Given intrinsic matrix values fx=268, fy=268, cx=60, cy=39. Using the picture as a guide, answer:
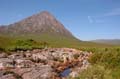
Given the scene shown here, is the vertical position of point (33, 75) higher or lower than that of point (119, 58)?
lower

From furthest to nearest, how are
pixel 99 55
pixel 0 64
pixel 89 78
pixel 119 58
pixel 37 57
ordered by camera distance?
pixel 37 57, pixel 0 64, pixel 99 55, pixel 119 58, pixel 89 78

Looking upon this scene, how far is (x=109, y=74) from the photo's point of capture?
84.3 ft

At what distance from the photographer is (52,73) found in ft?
120

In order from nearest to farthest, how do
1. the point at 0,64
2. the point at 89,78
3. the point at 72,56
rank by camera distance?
1. the point at 89,78
2. the point at 0,64
3. the point at 72,56

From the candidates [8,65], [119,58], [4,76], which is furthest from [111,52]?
[8,65]

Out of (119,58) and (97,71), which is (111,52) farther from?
(97,71)

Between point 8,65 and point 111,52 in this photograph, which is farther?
point 8,65

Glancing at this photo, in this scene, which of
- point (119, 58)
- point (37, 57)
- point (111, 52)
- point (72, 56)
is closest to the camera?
point (119, 58)

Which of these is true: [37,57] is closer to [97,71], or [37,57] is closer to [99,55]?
[99,55]

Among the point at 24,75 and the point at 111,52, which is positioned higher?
the point at 111,52

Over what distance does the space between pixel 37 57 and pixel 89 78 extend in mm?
36139

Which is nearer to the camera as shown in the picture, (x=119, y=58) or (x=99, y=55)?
(x=119, y=58)

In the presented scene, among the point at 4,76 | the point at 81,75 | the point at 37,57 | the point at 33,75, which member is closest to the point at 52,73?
the point at 33,75

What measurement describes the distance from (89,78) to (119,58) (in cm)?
1005
